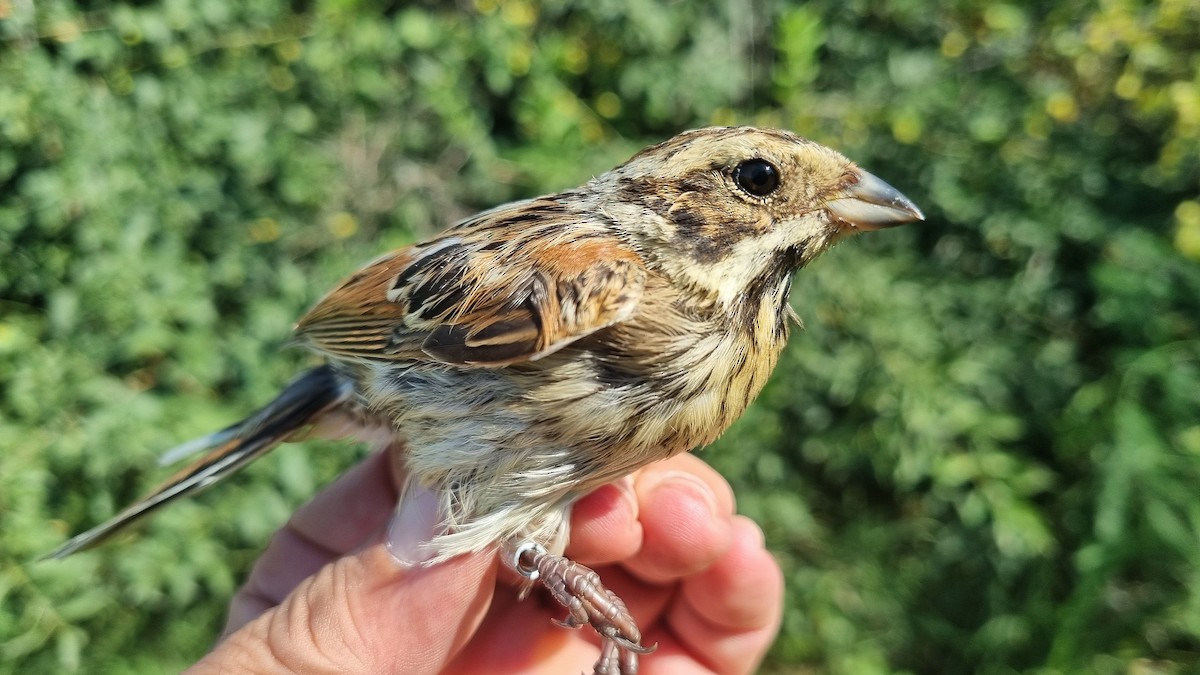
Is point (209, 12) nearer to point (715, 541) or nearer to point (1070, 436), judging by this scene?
point (715, 541)

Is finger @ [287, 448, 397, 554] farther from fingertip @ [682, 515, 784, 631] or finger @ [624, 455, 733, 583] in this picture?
fingertip @ [682, 515, 784, 631]

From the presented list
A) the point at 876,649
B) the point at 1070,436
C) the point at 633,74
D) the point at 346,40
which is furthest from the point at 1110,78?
the point at 346,40

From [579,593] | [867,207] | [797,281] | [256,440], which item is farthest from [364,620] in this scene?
[797,281]

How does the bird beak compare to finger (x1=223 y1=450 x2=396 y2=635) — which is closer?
the bird beak

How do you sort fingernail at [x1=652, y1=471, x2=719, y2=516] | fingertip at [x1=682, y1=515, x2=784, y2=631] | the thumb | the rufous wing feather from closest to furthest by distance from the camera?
the rufous wing feather
the thumb
fingernail at [x1=652, y1=471, x2=719, y2=516]
fingertip at [x1=682, y1=515, x2=784, y2=631]

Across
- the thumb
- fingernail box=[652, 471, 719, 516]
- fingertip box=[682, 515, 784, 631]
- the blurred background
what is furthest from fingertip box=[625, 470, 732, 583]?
the blurred background

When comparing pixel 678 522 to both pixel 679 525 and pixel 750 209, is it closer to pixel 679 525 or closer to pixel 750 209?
pixel 679 525
